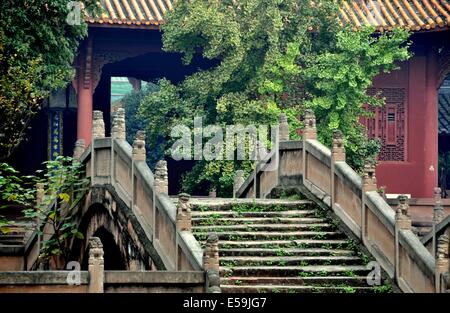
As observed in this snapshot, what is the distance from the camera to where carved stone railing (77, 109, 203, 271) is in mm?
19531

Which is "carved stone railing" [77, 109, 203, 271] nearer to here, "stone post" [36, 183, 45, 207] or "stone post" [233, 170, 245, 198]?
"stone post" [36, 183, 45, 207]

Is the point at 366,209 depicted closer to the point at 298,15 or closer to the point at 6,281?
the point at 6,281

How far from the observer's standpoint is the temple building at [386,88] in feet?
102

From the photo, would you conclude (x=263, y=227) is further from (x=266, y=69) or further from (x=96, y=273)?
(x=266, y=69)

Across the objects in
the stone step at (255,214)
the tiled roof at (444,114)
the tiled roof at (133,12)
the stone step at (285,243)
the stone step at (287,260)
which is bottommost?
the stone step at (287,260)

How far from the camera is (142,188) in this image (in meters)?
21.5

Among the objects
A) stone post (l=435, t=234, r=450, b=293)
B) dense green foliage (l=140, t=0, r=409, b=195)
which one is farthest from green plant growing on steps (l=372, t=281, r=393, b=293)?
dense green foliage (l=140, t=0, r=409, b=195)

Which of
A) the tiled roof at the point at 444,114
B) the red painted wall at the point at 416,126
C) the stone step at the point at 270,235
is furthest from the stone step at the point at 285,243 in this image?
the tiled roof at the point at 444,114

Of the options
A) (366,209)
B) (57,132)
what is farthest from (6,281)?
(57,132)

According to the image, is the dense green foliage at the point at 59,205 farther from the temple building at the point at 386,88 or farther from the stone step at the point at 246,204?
the temple building at the point at 386,88

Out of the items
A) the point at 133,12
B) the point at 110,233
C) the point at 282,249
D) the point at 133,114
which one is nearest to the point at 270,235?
the point at 282,249

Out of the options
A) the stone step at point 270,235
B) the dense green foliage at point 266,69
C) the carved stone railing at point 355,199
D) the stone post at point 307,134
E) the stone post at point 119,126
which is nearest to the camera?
the carved stone railing at point 355,199
